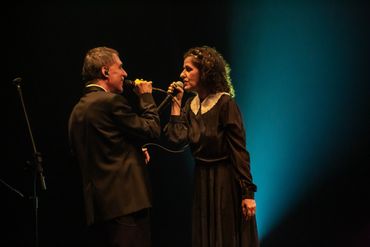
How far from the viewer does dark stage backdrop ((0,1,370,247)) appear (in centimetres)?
323

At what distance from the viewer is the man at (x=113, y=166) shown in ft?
6.07

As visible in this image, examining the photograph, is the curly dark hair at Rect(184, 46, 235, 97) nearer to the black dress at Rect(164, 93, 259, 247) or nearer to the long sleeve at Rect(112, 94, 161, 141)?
the black dress at Rect(164, 93, 259, 247)

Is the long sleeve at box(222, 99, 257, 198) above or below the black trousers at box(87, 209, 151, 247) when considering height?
above

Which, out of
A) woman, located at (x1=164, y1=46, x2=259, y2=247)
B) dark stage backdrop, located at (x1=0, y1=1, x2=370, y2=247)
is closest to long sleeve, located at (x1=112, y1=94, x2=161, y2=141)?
woman, located at (x1=164, y1=46, x2=259, y2=247)

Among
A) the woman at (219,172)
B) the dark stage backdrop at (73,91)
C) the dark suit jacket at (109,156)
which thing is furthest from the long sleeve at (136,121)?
the dark stage backdrop at (73,91)

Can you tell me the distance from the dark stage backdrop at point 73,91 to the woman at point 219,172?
Answer: 4.04 feet

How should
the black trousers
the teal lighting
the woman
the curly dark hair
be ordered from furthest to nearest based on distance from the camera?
the teal lighting < the curly dark hair < the woman < the black trousers

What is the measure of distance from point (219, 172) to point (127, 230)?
1.64 ft

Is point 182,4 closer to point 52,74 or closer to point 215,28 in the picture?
point 215,28

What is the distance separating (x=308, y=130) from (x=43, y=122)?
6.60 ft

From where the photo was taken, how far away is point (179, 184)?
3395 millimetres

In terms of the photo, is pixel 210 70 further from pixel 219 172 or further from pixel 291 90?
pixel 291 90

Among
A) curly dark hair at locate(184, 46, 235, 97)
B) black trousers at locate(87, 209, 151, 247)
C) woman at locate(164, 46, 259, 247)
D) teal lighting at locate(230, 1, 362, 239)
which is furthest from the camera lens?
teal lighting at locate(230, 1, 362, 239)

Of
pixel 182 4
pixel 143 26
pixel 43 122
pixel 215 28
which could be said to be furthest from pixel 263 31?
pixel 43 122
